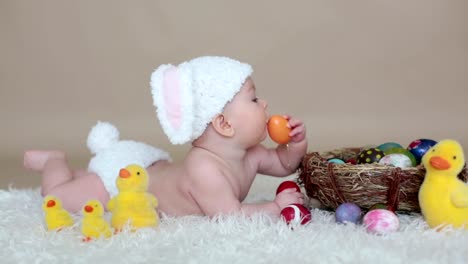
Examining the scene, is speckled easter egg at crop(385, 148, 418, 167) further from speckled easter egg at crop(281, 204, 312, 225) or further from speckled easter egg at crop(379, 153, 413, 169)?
speckled easter egg at crop(281, 204, 312, 225)

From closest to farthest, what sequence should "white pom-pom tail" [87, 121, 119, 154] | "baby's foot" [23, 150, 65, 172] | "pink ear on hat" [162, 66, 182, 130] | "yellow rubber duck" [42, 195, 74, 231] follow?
1. "yellow rubber duck" [42, 195, 74, 231]
2. "pink ear on hat" [162, 66, 182, 130]
3. "white pom-pom tail" [87, 121, 119, 154]
4. "baby's foot" [23, 150, 65, 172]

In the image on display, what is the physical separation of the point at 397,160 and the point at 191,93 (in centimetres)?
86

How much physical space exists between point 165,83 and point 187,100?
4.3 inches

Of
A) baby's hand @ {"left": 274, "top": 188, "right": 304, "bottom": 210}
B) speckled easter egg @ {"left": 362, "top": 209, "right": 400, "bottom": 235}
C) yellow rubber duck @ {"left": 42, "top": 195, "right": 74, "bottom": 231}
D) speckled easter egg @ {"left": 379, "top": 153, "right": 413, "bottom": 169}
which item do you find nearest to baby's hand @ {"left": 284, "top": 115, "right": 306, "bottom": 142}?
baby's hand @ {"left": 274, "top": 188, "right": 304, "bottom": 210}

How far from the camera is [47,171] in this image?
346 centimetres

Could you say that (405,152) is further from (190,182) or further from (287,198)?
(190,182)

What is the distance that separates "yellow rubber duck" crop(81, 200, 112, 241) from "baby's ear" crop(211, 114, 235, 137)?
0.61 m

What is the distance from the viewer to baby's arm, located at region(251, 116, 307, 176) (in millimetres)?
3248

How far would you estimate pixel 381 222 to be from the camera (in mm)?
2654

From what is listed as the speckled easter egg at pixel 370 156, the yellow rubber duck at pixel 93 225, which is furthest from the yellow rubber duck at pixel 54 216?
the speckled easter egg at pixel 370 156

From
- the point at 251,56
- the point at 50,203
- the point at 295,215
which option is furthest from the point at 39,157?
the point at 251,56

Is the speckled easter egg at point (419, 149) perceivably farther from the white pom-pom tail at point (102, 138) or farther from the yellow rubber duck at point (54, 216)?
the yellow rubber duck at point (54, 216)

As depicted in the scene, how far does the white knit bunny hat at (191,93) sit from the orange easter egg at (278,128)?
0.21 meters

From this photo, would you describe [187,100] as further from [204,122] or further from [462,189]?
[462,189]
